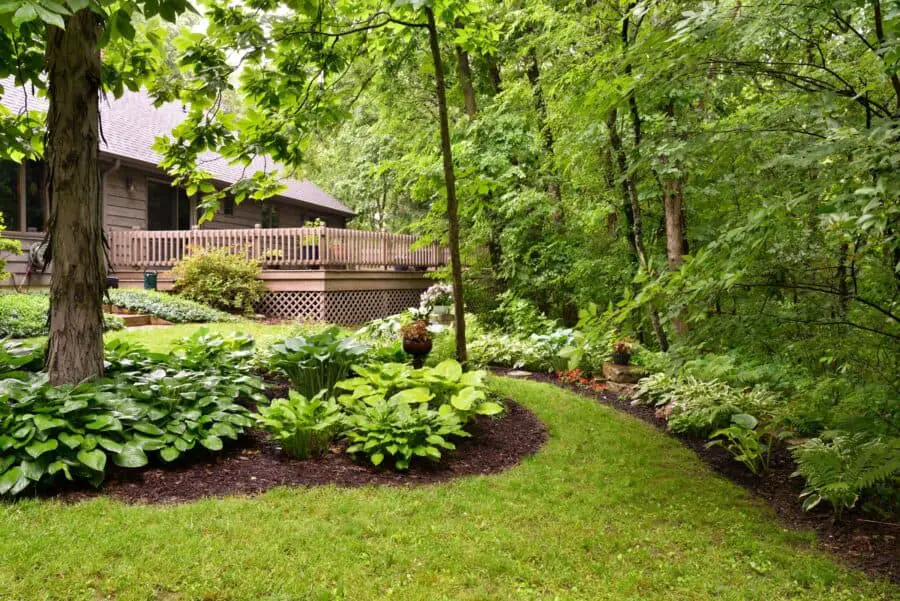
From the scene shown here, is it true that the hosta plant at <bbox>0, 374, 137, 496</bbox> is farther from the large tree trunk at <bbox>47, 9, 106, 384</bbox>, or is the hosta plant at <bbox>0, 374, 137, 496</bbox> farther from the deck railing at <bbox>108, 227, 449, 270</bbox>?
the deck railing at <bbox>108, 227, 449, 270</bbox>

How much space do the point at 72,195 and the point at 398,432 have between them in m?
2.78

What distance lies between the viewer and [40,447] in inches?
130

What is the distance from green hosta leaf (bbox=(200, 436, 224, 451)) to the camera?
3.83 metres

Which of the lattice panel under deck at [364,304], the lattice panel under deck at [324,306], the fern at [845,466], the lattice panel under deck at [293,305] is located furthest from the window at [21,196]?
the fern at [845,466]

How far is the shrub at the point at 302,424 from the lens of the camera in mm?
4168

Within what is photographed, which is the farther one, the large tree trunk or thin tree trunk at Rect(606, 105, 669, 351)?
thin tree trunk at Rect(606, 105, 669, 351)

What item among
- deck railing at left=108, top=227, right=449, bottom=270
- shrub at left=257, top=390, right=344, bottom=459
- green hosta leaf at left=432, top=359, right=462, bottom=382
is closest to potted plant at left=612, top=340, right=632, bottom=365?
green hosta leaf at left=432, top=359, right=462, bottom=382

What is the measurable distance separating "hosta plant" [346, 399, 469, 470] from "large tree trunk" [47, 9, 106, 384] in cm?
191

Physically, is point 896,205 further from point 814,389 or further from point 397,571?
point 397,571

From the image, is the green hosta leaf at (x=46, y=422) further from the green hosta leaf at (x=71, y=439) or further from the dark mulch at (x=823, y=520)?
the dark mulch at (x=823, y=520)

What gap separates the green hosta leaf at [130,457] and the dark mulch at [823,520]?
3.89 m

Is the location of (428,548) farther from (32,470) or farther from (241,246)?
(241,246)

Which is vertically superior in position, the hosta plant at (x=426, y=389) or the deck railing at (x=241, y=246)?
the deck railing at (x=241, y=246)

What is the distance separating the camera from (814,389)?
4246 mm
